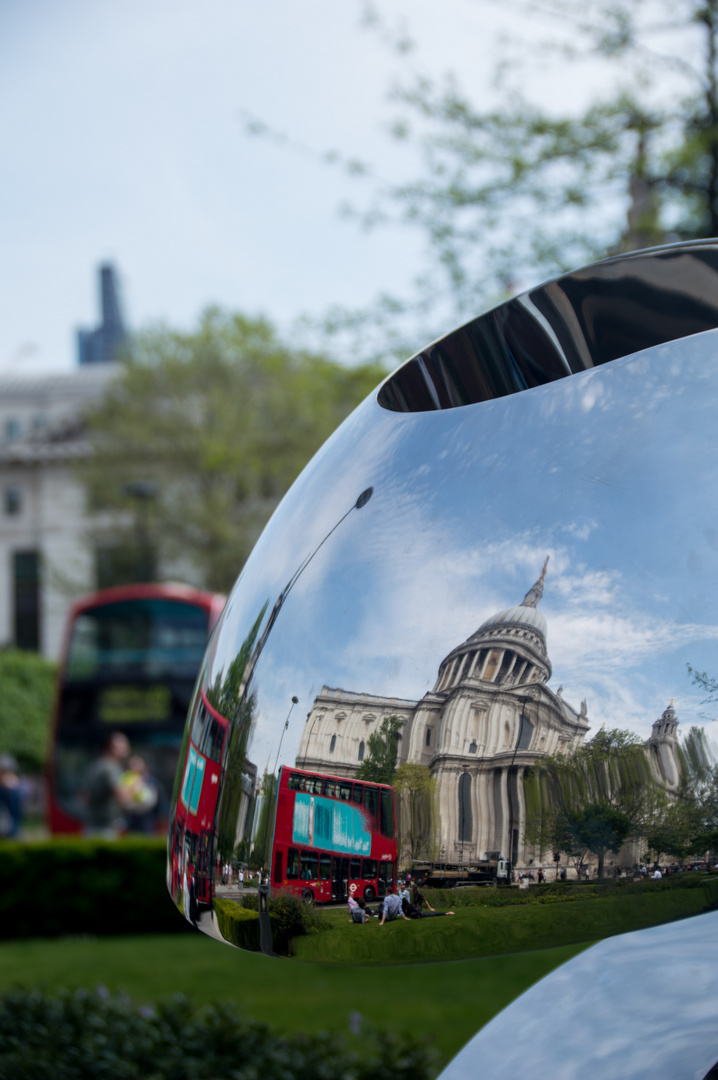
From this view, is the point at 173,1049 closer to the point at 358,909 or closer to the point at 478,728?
the point at 358,909

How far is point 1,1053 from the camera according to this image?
3449mm

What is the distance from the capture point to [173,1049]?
3.37 meters

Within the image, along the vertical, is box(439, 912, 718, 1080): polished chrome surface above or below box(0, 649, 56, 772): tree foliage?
below

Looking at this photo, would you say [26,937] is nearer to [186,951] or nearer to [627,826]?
[186,951]

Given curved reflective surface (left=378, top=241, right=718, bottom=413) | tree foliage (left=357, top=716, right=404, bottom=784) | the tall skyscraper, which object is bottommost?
tree foliage (left=357, top=716, right=404, bottom=784)

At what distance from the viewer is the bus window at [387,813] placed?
1122 millimetres

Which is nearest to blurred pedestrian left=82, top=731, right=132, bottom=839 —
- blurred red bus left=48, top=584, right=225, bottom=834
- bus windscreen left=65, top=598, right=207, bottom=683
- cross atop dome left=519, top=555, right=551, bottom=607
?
blurred red bus left=48, top=584, right=225, bottom=834

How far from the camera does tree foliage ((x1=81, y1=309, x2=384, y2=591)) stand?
30.0 m

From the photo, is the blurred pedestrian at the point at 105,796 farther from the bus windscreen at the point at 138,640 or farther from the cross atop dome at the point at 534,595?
the cross atop dome at the point at 534,595

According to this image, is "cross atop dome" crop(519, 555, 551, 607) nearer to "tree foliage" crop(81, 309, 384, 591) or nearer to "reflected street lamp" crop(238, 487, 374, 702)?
"reflected street lamp" crop(238, 487, 374, 702)

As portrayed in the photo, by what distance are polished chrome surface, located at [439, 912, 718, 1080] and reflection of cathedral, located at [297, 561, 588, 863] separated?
0.53 m

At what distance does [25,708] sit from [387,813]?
35164mm

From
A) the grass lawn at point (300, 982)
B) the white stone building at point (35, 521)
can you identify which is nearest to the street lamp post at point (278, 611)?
the grass lawn at point (300, 982)

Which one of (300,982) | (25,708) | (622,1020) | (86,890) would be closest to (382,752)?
(622,1020)
